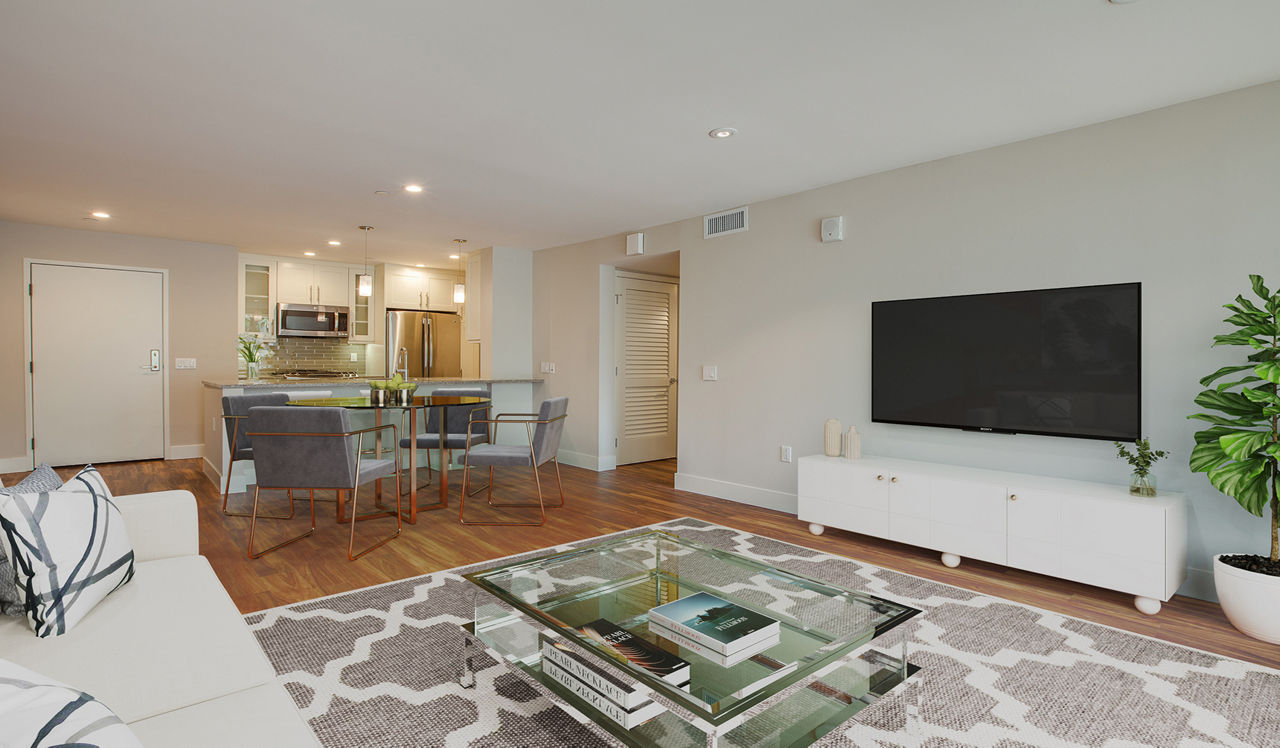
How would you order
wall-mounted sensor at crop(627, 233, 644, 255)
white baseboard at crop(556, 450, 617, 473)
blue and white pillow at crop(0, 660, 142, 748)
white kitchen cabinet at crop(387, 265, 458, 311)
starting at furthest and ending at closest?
white kitchen cabinet at crop(387, 265, 458, 311)
white baseboard at crop(556, 450, 617, 473)
wall-mounted sensor at crop(627, 233, 644, 255)
blue and white pillow at crop(0, 660, 142, 748)

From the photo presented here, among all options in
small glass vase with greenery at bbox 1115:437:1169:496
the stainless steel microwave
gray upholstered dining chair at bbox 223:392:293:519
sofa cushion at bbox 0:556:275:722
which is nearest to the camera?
sofa cushion at bbox 0:556:275:722

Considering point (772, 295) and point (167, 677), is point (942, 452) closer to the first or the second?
point (772, 295)

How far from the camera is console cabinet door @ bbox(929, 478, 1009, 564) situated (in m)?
3.16

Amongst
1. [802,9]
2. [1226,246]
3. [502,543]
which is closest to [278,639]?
[502,543]

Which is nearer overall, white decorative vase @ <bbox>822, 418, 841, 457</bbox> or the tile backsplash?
A: white decorative vase @ <bbox>822, 418, 841, 457</bbox>

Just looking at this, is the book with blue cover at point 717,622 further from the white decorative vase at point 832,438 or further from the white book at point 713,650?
the white decorative vase at point 832,438

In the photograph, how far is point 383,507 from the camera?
454cm

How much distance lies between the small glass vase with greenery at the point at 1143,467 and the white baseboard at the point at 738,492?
2003mm

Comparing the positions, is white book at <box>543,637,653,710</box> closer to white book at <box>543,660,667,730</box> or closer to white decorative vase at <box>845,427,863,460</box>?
white book at <box>543,660,667,730</box>

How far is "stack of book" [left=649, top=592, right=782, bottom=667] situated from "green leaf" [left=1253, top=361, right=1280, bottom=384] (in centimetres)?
220

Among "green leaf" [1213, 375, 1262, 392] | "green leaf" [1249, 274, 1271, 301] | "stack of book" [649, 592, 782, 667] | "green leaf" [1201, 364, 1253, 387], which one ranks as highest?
"green leaf" [1249, 274, 1271, 301]

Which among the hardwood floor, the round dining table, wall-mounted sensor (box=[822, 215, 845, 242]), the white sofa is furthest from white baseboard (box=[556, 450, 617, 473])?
the white sofa

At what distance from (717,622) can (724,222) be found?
3.70m

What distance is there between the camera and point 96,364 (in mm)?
6125
